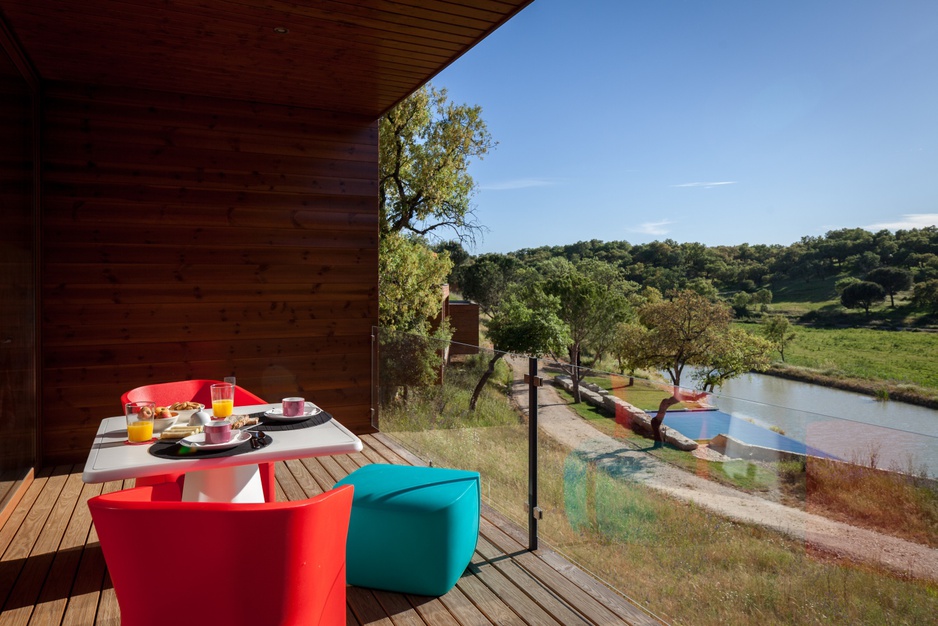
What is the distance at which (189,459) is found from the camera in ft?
6.53

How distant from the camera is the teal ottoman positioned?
2439 millimetres

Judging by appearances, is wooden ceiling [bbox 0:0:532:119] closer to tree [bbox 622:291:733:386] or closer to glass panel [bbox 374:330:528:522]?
glass panel [bbox 374:330:528:522]

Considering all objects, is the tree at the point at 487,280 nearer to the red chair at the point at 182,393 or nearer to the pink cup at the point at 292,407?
the red chair at the point at 182,393

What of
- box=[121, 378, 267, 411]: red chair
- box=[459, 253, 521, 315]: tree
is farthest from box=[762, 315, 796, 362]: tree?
box=[121, 378, 267, 411]: red chair

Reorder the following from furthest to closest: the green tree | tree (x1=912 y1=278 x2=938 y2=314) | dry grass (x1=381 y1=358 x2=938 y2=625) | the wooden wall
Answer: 1. the green tree
2. tree (x1=912 y1=278 x2=938 y2=314)
3. the wooden wall
4. dry grass (x1=381 y1=358 x2=938 y2=625)

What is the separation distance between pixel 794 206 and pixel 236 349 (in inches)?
2191

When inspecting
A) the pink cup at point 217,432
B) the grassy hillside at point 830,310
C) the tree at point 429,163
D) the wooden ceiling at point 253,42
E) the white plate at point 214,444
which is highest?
the tree at point 429,163

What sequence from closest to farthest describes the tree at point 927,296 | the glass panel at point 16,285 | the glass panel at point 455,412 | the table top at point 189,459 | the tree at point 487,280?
the table top at point 189,459 → the glass panel at point 455,412 → the glass panel at point 16,285 → the tree at point 927,296 → the tree at point 487,280

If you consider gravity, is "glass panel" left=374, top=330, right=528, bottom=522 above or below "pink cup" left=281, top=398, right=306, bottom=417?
below

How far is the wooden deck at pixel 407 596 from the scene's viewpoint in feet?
7.60

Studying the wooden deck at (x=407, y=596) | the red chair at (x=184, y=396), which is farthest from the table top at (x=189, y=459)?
the wooden deck at (x=407, y=596)

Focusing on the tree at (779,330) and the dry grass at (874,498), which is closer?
the dry grass at (874,498)

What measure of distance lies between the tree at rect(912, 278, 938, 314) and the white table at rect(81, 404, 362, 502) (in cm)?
3907

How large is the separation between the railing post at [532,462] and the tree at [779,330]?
1346 inches
